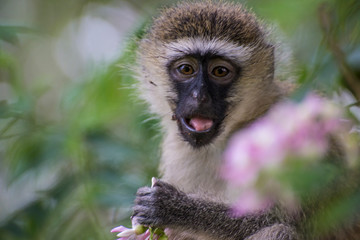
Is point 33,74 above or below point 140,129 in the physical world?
below

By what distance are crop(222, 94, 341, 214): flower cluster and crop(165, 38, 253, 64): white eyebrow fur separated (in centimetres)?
201

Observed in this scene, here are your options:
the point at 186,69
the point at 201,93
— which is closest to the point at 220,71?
the point at 186,69

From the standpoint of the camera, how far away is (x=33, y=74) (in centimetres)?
985

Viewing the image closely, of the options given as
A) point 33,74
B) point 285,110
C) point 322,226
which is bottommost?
point 33,74

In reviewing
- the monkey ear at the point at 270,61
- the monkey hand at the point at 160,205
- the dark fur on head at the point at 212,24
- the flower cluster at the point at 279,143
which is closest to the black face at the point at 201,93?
the dark fur on head at the point at 212,24

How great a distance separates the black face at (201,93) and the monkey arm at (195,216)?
0.47 meters

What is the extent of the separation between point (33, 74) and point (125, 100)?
5.51m

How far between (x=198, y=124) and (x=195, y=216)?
2.13ft

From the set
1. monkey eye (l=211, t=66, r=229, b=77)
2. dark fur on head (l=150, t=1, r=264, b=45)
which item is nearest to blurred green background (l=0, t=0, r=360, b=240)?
dark fur on head (l=150, t=1, r=264, b=45)

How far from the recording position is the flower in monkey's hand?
2.85 metres

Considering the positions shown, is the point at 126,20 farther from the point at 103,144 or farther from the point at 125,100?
the point at 103,144

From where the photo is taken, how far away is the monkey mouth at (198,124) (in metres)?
3.69

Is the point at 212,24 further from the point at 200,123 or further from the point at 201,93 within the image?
the point at 200,123

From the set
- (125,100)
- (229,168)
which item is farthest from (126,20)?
(229,168)
